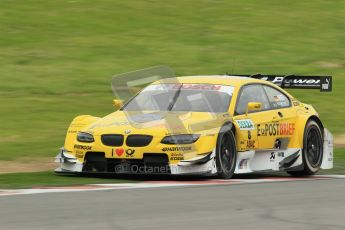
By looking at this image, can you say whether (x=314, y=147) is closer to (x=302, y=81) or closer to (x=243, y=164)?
(x=302, y=81)

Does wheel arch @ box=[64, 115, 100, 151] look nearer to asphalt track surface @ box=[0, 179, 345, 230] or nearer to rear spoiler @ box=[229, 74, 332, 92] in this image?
asphalt track surface @ box=[0, 179, 345, 230]

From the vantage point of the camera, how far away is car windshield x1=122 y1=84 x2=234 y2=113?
12516 millimetres

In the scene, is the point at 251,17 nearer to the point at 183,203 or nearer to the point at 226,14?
the point at 226,14

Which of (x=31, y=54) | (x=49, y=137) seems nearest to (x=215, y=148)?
(x=49, y=137)

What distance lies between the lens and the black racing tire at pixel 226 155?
1180 centimetres

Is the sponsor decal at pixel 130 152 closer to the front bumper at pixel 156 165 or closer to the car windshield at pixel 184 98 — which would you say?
the front bumper at pixel 156 165

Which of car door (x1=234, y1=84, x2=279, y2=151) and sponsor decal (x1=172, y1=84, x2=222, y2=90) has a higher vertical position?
sponsor decal (x1=172, y1=84, x2=222, y2=90)

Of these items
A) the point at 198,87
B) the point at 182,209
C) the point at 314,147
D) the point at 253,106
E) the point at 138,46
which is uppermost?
the point at 138,46

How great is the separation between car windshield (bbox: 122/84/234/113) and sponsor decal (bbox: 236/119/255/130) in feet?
0.82

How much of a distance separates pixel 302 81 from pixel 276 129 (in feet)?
5.09

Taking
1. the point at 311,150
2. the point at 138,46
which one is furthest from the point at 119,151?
the point at 138,46

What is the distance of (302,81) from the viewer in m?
A: 14.4

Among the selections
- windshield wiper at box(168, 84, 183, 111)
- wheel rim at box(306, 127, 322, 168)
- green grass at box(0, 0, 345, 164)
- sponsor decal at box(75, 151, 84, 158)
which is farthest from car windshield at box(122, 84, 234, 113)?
green grass at box(0, 0, 345, 164)

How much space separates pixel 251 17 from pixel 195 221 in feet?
78.0
